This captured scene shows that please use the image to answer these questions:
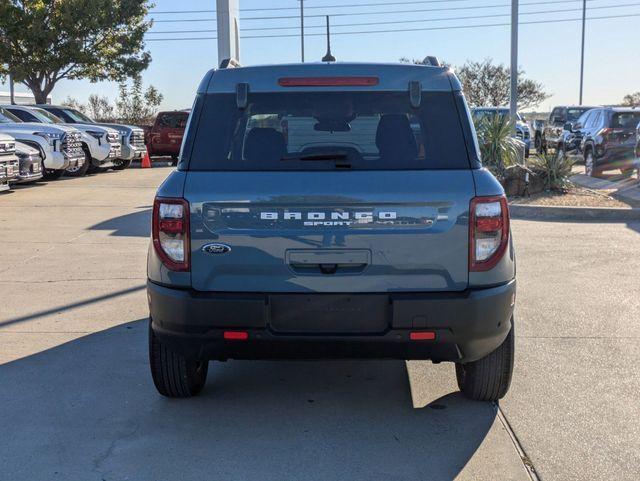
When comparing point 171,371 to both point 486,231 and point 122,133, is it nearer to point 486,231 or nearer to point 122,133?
point 486,231

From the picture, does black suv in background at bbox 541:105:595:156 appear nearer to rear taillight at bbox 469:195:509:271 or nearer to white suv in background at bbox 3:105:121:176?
white suv in background at bbox 3:105:121:176

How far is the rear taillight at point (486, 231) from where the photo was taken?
3771mm

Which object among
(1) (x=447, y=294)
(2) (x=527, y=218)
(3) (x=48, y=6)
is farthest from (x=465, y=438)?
(3) (x=48, y=6)

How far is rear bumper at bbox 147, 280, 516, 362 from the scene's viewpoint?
3.76 m

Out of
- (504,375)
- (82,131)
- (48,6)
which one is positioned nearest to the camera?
(504,375)

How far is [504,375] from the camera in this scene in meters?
4.39

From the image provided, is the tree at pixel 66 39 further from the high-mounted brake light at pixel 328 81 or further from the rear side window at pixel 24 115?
the high-mounted brake light at pixel 328 81

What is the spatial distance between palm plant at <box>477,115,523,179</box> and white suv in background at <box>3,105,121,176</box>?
1017 cm

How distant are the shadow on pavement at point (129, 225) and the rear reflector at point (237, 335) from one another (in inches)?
282

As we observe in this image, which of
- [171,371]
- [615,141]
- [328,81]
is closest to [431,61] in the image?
[328,81]

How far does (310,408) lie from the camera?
453 cm

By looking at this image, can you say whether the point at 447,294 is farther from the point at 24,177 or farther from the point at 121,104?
the point at 121,104

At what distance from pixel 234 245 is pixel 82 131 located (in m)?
17.3

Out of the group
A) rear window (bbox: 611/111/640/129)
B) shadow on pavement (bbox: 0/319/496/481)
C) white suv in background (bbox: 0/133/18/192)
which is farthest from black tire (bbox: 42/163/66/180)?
shadow on pavement (bbox: 0/319/496/481)
